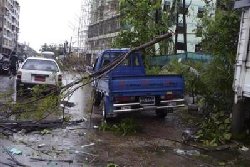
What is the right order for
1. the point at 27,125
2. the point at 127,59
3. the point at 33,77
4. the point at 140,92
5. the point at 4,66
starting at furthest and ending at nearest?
1. the point at 4,66
2. the point at 33,77
3. the point at 127,59
4. the point at 140,92
5. the point at 27,125

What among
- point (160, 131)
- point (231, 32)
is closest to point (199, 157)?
point (160, 131)

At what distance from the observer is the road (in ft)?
26.7

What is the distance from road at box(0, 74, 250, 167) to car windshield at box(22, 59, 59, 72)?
7.54 meters

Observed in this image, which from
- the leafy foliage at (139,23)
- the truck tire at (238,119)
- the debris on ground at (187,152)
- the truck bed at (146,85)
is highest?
the leafy foliage at (139,23)

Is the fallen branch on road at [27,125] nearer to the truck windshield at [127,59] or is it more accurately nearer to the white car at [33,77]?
the truck windshield at [127,59]

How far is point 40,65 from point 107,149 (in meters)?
10.7

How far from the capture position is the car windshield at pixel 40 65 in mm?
19047

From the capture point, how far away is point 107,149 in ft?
30.2

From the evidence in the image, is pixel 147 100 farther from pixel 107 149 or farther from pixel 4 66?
pixel 4 66

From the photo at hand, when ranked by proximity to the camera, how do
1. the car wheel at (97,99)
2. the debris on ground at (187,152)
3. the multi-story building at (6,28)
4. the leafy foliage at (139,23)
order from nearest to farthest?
1. the debris on ground at (187,152)
2. the car wheel at (97,99)
3. the leafy foliage at (139,23)
4. the multi-story building at (6,28)

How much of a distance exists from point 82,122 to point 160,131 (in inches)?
93.7

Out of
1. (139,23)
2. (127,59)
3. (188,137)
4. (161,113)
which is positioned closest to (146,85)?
(161,113)

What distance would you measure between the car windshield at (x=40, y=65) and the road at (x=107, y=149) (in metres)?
7.54

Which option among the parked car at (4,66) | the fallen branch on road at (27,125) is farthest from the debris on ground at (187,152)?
the parked car at (4,66)
